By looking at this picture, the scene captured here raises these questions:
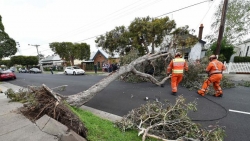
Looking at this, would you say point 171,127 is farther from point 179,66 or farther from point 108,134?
point 179,66

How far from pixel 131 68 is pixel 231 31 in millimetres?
18210

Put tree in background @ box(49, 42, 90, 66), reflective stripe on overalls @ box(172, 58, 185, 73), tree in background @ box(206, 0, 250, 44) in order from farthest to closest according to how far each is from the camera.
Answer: tree in background @ box(49, 42, 90, 66), tree in background @ box(206, 0, 250, 44), reflective stripe on overalls @ box(172, 58, 185, 73)

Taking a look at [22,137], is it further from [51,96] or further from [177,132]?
[177,132]

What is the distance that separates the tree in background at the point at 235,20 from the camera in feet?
44.8

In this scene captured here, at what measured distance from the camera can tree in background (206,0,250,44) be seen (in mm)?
13664

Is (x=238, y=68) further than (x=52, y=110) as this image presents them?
Yes

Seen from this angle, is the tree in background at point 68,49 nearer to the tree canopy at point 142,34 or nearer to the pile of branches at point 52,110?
the tree canopy at point 142,34

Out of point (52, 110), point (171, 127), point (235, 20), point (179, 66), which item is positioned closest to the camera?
point (171, 127)

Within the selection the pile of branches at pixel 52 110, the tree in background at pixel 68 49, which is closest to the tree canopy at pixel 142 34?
the pile of branches at pixel 52 110

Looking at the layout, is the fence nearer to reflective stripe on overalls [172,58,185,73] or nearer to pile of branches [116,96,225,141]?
reflective stripe on overalls [172,58,185,73]

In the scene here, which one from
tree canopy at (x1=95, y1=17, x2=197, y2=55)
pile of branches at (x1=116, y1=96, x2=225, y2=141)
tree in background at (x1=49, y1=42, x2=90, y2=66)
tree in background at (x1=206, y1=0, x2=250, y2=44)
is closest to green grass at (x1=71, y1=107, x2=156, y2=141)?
pile of branches at (x1=116, y1=96, x2=225, y2=141)

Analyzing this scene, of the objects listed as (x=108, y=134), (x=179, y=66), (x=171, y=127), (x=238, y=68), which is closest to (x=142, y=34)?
(x=179, y=66)

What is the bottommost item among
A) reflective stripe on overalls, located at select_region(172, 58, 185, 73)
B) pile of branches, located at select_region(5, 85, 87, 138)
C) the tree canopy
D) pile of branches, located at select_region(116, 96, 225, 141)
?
pile of branches, located at select_region(116, 96, 225, 141)

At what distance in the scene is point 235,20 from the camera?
47.1ft
